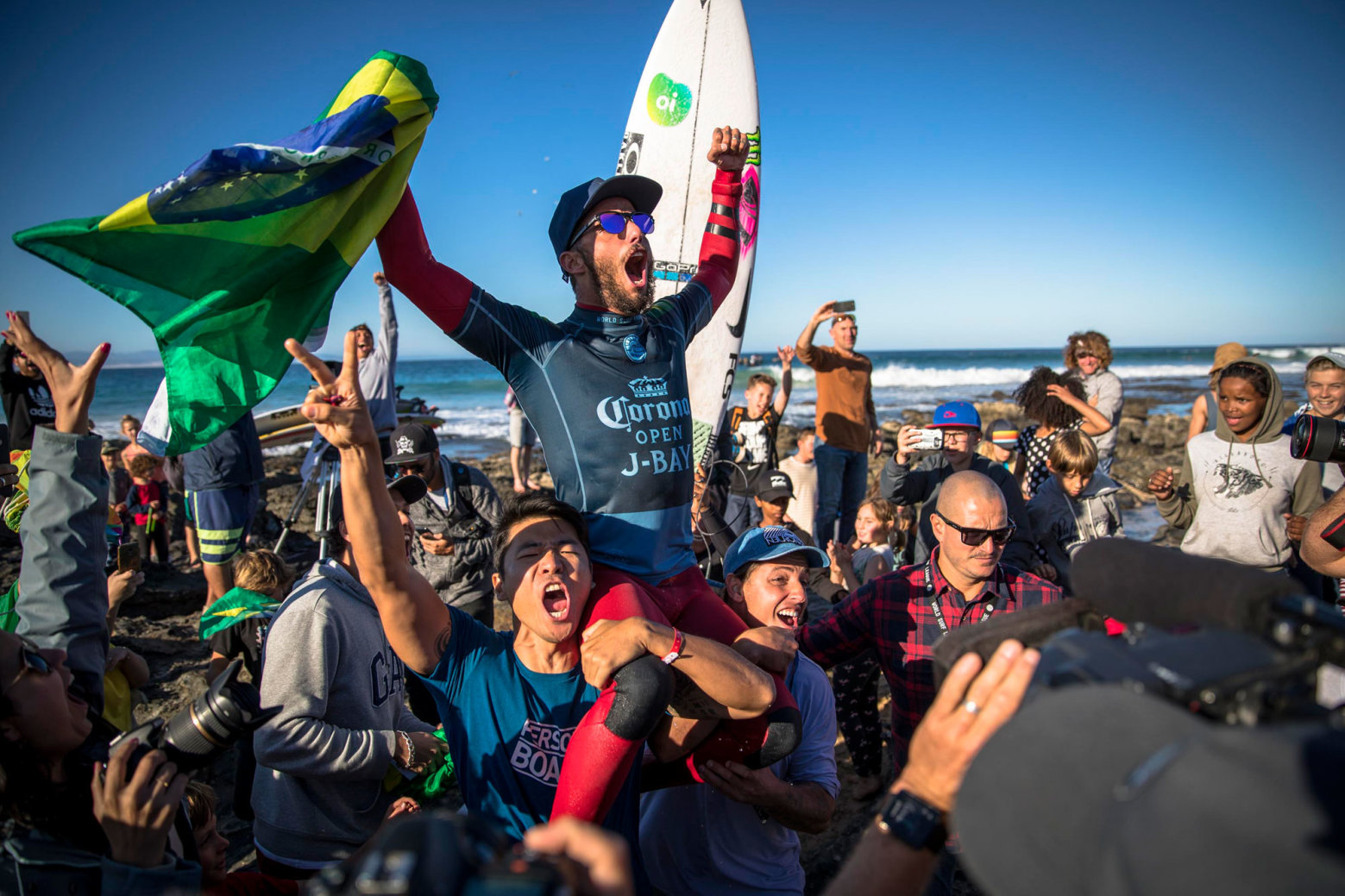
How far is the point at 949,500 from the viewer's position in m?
3.05

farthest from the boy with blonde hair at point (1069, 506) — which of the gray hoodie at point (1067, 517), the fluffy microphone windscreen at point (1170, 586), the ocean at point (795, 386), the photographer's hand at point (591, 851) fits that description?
the ocean at point (795, 386)

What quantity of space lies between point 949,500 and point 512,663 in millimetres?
1912

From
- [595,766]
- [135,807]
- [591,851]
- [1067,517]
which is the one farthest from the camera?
[1067,517]

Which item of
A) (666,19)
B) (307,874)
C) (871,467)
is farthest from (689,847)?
(871,467)

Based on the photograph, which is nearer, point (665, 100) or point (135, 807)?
point (135, 807)

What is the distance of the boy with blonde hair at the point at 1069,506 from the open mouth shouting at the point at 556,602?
3.27m

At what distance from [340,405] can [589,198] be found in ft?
4.39

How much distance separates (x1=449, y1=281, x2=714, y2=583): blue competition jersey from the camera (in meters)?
2.49

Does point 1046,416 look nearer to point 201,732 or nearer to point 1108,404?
point 1108,404

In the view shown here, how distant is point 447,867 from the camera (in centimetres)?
79

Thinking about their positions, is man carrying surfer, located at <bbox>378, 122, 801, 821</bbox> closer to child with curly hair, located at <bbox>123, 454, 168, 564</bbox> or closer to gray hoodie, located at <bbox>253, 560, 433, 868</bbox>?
gray hoodie, located at <bbox>253, 560, 433, 868</bbox>

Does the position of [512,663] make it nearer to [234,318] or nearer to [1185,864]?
[234,318]

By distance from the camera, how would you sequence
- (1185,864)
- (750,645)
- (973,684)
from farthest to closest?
1. (750,645)
2. (973,684)
3. (1185,864)

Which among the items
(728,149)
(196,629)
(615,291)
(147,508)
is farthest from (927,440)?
(147,508)
